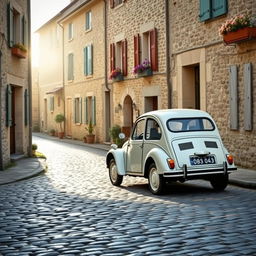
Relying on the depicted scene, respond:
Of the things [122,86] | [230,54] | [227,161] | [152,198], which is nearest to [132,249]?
[152,198]

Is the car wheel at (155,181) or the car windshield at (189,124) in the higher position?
the car windshield at (189,124)

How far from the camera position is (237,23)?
563 inches

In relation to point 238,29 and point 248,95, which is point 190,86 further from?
point 238,29

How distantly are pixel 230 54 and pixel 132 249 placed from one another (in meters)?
10.6

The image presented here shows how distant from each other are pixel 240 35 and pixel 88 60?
57.6 ft

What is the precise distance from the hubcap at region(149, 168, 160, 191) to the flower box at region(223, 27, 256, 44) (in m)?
5.11

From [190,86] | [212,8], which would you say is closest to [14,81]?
[190,86]

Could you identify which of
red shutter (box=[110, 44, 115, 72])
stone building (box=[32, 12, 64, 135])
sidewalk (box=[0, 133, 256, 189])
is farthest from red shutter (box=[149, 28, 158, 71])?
stone building (box=[32, 12, 64, 135])

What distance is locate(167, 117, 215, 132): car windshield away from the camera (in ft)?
36.0

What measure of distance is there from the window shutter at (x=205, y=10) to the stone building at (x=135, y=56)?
318cm

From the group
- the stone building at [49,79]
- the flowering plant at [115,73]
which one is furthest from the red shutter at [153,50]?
the stone building at [49,79]

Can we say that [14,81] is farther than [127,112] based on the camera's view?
No

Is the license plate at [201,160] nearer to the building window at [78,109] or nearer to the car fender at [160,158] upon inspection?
the car fender at [160,158]

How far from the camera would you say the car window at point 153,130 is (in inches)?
435
